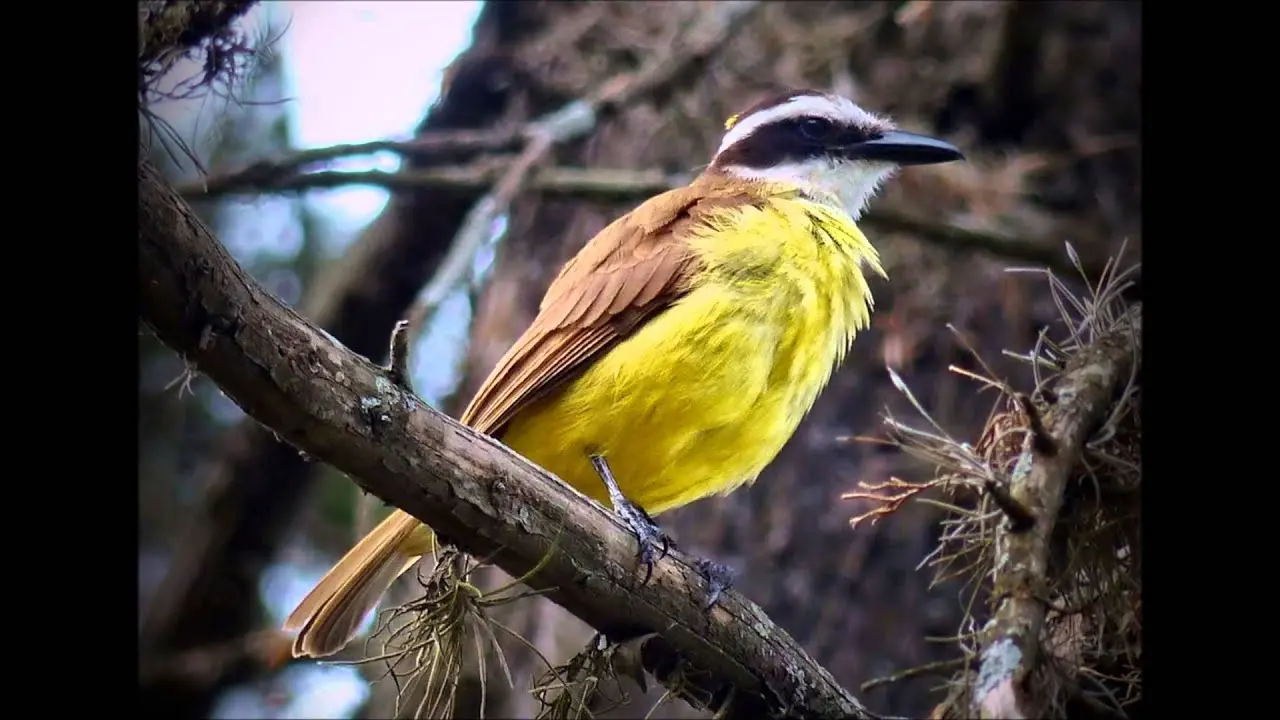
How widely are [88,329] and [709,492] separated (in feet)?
4.41

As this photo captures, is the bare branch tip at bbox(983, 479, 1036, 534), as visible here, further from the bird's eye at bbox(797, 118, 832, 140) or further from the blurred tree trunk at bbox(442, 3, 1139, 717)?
the blurred tree trunk at bbox(442, 3, 1139, 717)

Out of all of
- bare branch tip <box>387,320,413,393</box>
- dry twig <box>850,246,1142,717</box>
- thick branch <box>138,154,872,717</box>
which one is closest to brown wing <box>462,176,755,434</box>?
thick branch <box>138,154,872,717</box>

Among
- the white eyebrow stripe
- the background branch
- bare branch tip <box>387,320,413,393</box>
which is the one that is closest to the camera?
bare branch tip <box>387,320,413,393</box>

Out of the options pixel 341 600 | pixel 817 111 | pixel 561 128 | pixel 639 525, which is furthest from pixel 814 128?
pixel 341 600

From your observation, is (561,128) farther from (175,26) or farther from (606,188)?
(175,26)

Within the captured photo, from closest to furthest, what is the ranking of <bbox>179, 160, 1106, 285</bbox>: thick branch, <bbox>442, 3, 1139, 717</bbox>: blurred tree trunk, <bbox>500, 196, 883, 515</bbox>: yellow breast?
<bbox>500, 196, 883, 515</bbox>: yellow breast < <bbox>179, 160, 1106, 285</bbox>: thick branch < <bbox>442, 3, 1139, 717</bbox>: blurred tree trunk

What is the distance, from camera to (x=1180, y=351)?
1.79 metres

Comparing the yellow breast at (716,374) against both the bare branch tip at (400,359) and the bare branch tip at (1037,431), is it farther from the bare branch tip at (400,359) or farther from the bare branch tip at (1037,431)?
the bare branch tip at (400,359)

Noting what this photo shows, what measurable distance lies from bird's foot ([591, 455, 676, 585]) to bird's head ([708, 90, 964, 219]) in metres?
0.88

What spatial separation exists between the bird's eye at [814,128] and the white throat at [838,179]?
0.20 feet

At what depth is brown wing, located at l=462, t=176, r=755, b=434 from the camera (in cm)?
249

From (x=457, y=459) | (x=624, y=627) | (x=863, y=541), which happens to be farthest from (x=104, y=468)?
(x=863, y=541)

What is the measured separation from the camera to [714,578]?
229 cm

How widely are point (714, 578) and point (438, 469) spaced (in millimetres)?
693
